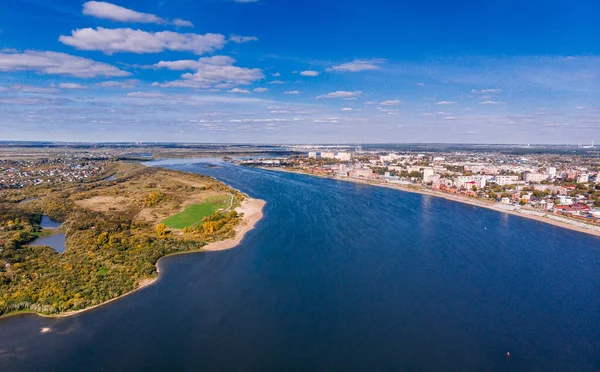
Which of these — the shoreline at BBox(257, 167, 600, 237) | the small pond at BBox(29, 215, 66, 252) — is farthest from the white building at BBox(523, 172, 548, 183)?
the small pond at BBox(29, 215, 66, 252)

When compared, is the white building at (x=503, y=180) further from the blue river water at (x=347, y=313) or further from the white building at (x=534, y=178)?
the blue river water at (x=347, y=313)

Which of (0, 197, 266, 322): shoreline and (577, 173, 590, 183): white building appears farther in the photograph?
(577, 173, 590, 183): white building

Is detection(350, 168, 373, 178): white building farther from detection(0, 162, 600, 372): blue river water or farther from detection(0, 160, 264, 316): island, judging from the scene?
detection(0, 162, 600, 372): blue river water

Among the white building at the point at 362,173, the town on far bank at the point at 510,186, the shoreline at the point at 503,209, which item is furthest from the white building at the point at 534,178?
the white building at the point at 362,173

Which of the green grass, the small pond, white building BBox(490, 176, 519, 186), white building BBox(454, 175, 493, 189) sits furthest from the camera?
white building BBox(490, 176, 519, 186)

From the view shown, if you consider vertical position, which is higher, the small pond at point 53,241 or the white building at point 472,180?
the white building at point 472,180

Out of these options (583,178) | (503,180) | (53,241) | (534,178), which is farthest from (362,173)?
(53,241)
